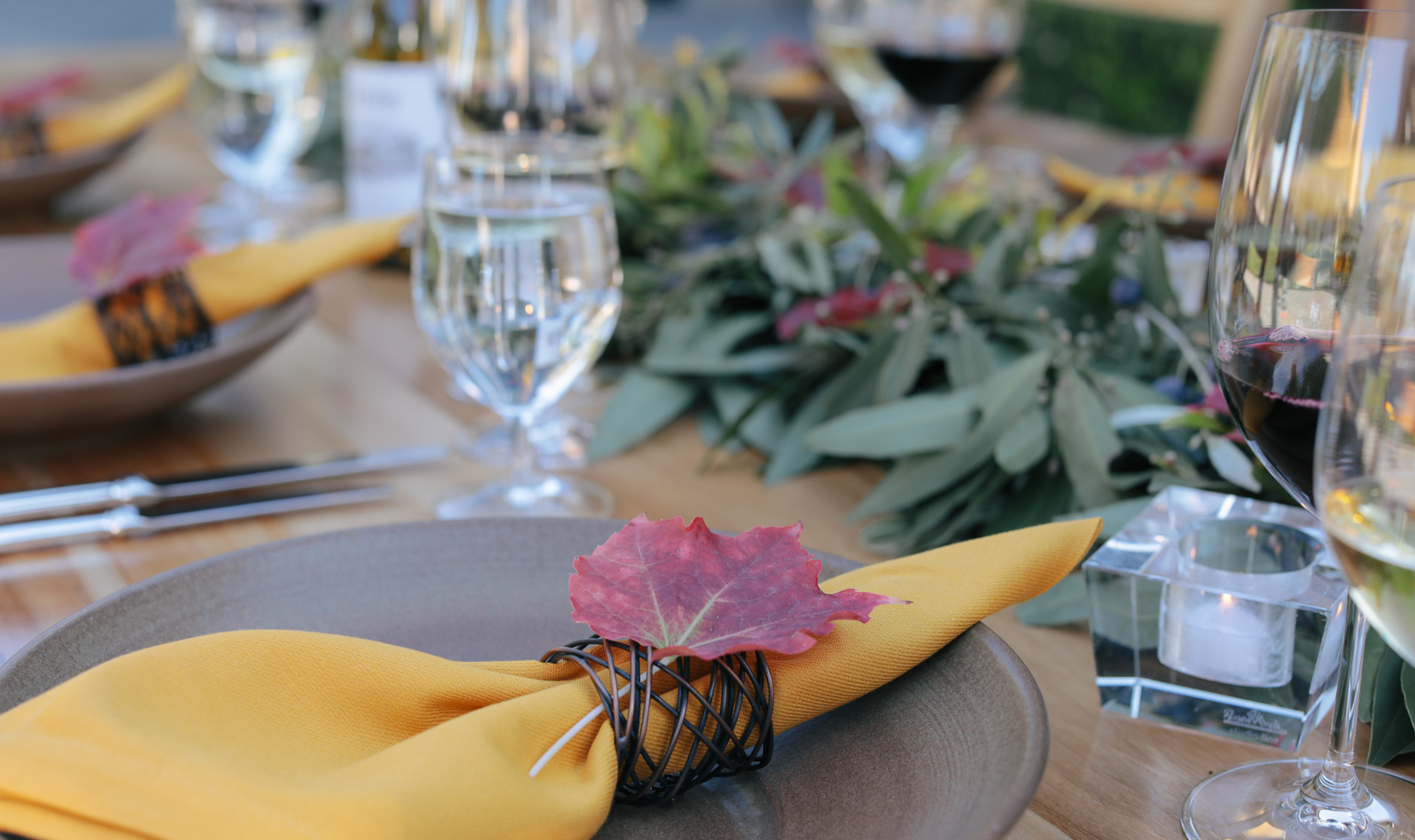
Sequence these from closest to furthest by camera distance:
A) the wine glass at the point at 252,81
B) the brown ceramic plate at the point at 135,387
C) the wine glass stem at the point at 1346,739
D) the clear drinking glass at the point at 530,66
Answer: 1. the wine glass stem at the point at 1346,739
2. the brown ceramic plate at the point at 135,387
3. the clear drinking glass at the point at 530,66
4. the wine glass at the point at 252,81

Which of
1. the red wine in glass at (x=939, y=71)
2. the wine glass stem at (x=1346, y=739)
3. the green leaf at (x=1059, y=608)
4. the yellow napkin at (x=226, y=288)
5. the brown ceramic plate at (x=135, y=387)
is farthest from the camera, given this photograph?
the red wine in glass at (x=939, y=71)

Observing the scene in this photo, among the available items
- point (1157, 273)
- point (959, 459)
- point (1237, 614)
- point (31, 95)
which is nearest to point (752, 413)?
point (959, 459)

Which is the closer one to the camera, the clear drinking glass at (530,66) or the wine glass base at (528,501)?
the wine glass base at (528,501)

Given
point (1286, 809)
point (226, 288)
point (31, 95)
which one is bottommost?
point (1286, 809)

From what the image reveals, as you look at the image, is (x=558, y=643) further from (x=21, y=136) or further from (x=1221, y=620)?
(x=21, y=136)

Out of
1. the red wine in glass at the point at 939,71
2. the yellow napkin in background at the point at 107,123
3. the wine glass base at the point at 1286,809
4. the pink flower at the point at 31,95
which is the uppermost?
the red wine in glass at the point at 939,71

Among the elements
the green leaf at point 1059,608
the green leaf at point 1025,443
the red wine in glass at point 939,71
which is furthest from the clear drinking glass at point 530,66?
the green leaf at point 1059,608

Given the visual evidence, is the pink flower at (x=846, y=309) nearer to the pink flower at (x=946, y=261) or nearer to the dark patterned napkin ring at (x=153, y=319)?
the pink flower at (x=946, y=261)

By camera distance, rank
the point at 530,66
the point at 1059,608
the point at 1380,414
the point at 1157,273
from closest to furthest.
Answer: the point at 1380,414, the point at 1059,608, the point at 1157,273, the point at 530,66

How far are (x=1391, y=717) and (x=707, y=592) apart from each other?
11.5 inches

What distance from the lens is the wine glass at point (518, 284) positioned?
66 cm

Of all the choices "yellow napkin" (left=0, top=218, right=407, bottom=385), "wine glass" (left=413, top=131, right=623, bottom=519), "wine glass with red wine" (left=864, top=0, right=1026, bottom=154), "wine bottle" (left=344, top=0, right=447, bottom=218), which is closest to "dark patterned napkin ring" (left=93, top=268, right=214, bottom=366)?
"yellow napkin" (left=0, top=218, right=407, bottom=385)

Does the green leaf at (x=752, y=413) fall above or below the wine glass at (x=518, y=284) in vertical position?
below

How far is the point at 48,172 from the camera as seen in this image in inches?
53.1
